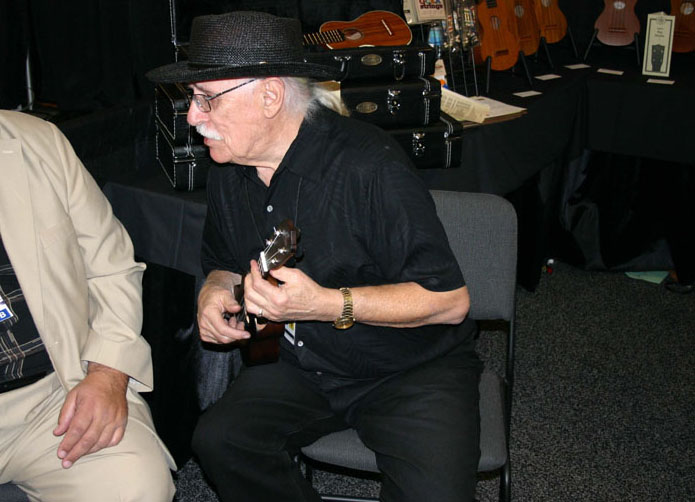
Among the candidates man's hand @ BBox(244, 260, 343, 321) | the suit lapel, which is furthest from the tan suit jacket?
man's hand @ BBox(244, 260, 343, 321)

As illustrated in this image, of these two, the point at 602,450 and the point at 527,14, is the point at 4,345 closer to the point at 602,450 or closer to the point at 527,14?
the point at 602,450

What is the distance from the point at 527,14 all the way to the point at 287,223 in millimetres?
2601

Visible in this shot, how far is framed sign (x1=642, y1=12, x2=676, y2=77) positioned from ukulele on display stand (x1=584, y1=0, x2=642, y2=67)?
24 centimetres

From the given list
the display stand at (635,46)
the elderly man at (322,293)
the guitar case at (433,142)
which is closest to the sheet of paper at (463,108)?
the guitar case at (433,142)

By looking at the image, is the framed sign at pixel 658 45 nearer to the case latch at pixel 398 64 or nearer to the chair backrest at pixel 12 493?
the case latch at pixel 398 64

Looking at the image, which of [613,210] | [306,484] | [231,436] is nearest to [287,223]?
[231,436]

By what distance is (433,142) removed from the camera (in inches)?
98.3

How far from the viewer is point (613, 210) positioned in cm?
355

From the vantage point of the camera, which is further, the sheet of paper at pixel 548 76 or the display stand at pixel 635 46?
the display stand at pixel 635 46

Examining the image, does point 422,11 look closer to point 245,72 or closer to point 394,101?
point 394,101

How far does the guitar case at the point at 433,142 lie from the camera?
2.47 m

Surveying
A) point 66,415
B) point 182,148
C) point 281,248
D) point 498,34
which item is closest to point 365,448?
point 281,248

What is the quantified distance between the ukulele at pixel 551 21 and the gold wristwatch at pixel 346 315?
2700 mm

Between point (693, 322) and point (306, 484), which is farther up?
point (306, 484)
